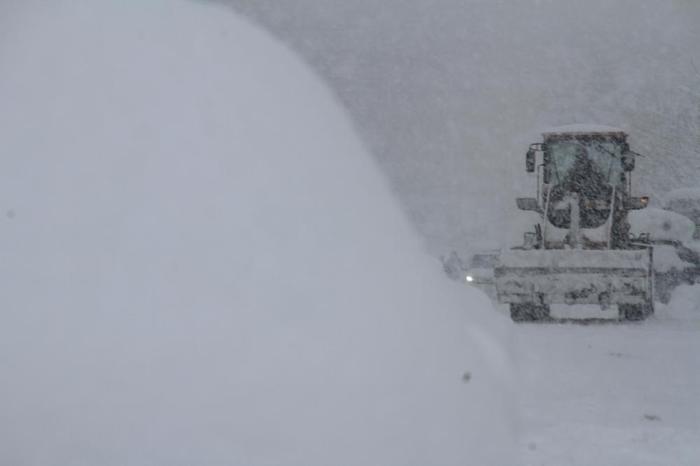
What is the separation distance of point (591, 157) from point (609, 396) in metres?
8.88

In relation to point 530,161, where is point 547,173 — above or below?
above

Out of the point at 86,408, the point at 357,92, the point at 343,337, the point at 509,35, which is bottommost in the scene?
the point at 86,408

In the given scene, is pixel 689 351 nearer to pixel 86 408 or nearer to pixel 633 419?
pixel 633 419

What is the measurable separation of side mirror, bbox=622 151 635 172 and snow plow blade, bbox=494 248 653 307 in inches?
73.4

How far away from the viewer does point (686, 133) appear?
139 feet

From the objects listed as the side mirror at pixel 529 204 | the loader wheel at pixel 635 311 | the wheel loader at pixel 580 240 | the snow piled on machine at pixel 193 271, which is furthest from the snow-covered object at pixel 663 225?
the snow piled on machine at pixel 193 271

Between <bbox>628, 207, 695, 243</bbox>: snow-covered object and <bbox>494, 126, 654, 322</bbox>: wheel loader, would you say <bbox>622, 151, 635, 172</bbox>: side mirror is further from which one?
<bbox>628, 207, 695, 243</bbox>: snow-covered object

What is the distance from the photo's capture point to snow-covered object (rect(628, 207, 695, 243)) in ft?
70.5

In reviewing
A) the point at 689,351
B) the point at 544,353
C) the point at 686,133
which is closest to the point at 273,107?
the point at 544,353

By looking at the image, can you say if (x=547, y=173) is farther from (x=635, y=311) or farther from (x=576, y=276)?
(x=635, y=311)

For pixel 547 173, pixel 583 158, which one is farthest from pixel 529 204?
pixel 583 158

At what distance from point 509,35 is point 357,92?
11.0 metres

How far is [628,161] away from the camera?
1616 centimetres

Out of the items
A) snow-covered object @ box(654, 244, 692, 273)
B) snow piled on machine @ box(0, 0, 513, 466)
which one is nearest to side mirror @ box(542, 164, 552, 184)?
snow-covered object @ box(654, 244, 692, 273)
